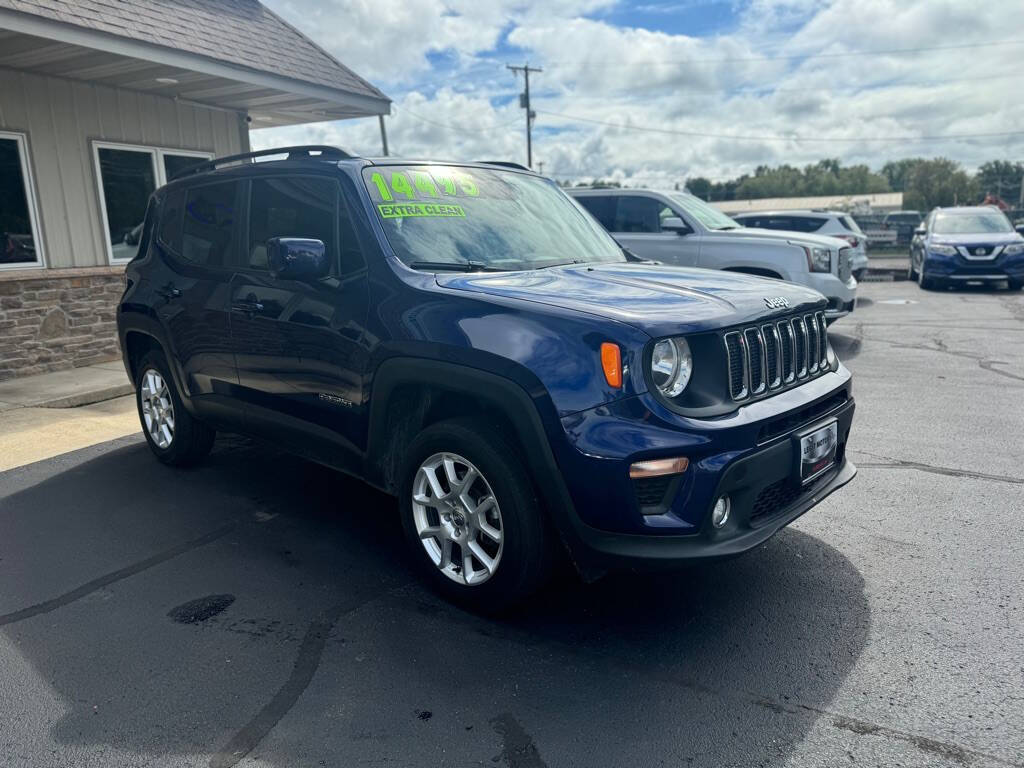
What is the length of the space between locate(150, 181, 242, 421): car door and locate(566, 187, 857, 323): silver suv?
5.63 m

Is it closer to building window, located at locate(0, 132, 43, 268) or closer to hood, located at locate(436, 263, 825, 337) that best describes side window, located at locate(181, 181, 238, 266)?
hood, located at locate(436, 263, 825, 337)

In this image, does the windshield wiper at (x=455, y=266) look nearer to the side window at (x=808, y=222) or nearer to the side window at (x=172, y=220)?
the side window at (x=172, y=220)

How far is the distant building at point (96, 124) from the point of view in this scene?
26.2ft

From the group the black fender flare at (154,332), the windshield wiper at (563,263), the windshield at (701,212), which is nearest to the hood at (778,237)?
the windshield at (701,212)

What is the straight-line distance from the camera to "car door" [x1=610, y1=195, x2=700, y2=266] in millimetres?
9586

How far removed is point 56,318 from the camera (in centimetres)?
877

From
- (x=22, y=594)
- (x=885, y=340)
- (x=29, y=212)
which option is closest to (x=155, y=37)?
(x=29, y=212)

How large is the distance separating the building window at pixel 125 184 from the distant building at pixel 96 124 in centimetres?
2

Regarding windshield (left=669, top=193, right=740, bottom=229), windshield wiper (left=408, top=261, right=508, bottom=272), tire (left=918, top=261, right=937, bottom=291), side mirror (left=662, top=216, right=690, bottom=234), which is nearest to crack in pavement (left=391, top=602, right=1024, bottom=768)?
windshield wiper (left=408, top=261, right=508, bottom=272)

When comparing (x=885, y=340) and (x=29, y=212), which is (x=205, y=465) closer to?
(x=29, y=212)

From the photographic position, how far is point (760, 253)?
927 cm

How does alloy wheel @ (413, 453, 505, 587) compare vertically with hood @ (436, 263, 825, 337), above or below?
below

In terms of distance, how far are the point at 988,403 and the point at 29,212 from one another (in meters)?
9.68

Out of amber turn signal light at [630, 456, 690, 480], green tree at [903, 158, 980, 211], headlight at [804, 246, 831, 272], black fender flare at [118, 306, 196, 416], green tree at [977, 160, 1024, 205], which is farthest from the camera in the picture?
green tree at [977, 160, 1024, 205]
